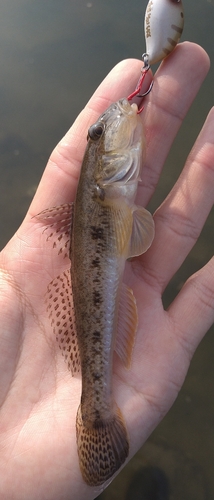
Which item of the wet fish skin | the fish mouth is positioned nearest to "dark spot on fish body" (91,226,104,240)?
the wet fish skin

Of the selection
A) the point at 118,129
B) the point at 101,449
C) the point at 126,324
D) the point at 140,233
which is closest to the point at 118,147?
the point at 118,129

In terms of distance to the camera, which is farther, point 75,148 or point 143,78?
point 75,148

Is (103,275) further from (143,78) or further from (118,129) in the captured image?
(143,78)

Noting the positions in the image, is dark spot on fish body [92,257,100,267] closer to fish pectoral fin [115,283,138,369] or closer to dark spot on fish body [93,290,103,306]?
dark spot on fish body [93,290,103,306]

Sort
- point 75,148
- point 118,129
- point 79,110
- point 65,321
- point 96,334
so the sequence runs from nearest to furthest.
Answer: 1. point 96,334
2. point 118,129
3. point 65,321
4. point 75,148
5. point 79,110

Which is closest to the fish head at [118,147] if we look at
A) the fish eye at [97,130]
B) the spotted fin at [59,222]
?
the fish eye at [97,130]

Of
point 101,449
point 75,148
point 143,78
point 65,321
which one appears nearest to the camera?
point 101,449

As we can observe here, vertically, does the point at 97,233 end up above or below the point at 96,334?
above
